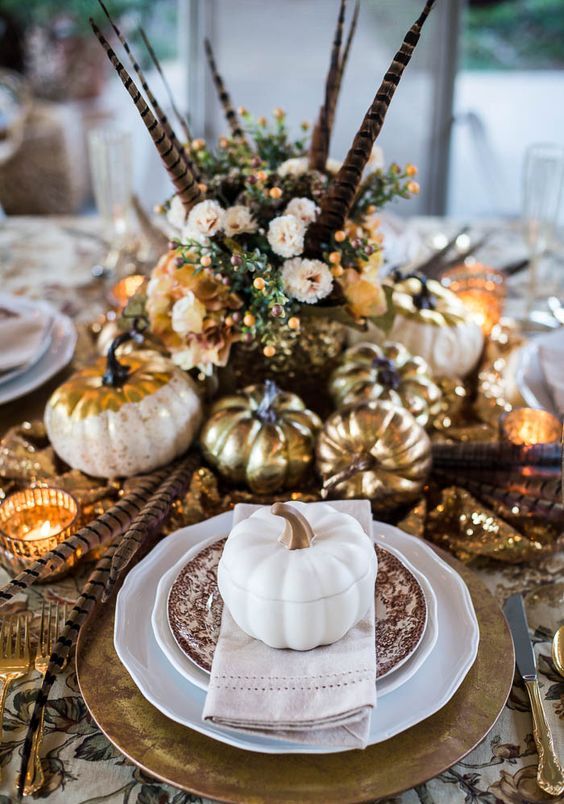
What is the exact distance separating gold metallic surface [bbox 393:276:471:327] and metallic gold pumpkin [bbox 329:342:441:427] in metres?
0.08

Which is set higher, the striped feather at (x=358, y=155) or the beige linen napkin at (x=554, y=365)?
the striped feather at (x=358, y=155)

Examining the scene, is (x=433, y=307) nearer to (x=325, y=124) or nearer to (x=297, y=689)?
(x=325, y=124)

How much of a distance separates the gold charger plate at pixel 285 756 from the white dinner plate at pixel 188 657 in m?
0.03

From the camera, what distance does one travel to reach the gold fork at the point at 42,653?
0.60m

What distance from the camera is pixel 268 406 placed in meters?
0.92

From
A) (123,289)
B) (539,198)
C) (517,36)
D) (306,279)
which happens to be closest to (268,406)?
(306,279)

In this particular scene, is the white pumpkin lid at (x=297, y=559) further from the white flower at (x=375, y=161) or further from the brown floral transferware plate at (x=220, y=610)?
the white flower at (x=375, y=161)

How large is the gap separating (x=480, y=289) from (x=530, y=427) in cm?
41

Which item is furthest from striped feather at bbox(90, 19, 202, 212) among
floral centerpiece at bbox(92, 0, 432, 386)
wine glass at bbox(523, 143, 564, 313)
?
wine glass at bbox(523, 143, 564, 313)

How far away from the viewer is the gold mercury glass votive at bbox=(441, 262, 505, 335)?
1.29m

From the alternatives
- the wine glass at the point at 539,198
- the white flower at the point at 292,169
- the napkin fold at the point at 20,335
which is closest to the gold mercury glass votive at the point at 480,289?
the wine glass at the point at 539,198

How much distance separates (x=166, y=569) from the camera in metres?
0.77

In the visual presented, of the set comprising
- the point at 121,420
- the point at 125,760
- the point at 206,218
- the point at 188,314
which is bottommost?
the point at 125,760

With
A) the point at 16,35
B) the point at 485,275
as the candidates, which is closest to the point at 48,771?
the point at 485,275
